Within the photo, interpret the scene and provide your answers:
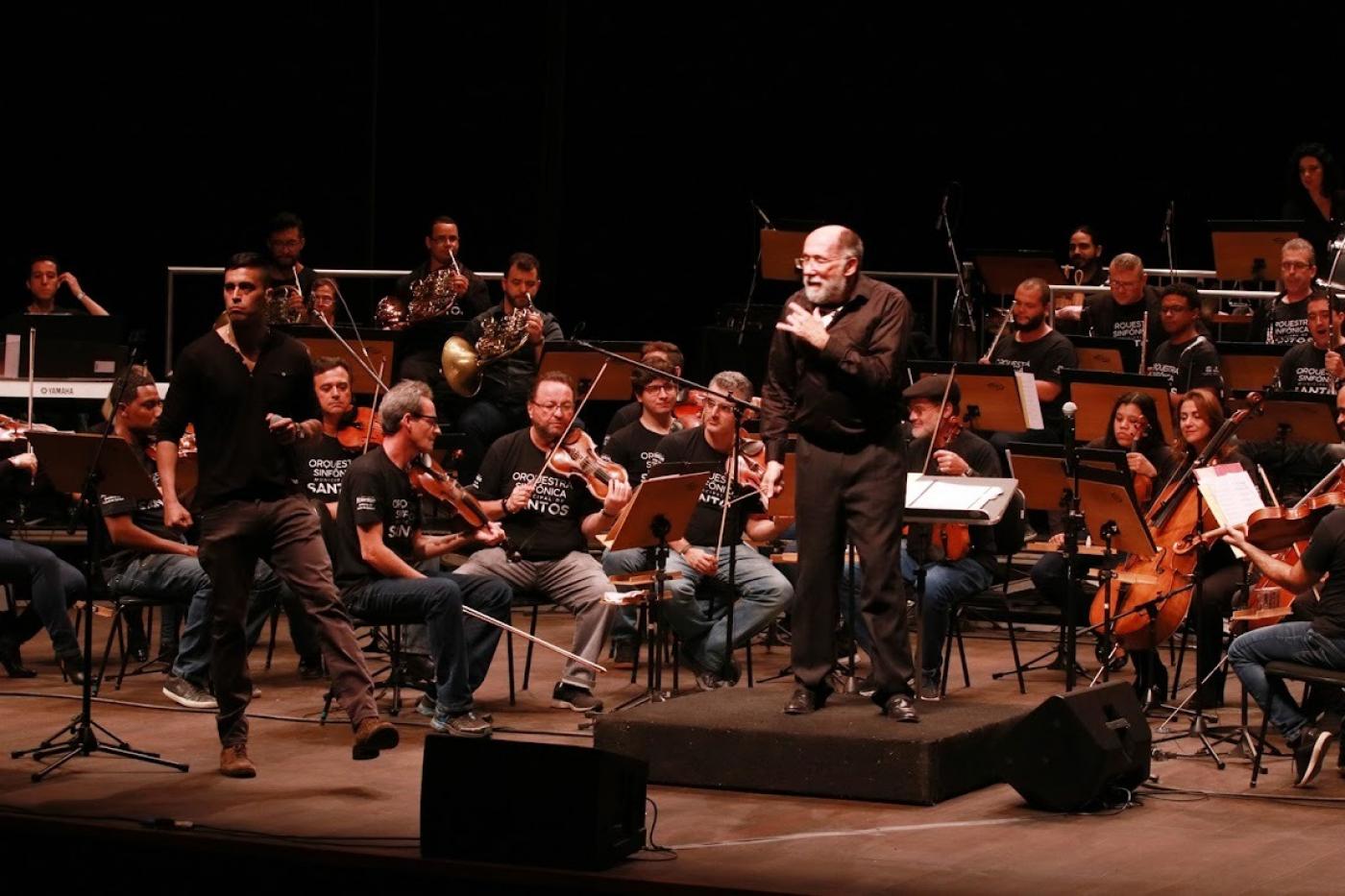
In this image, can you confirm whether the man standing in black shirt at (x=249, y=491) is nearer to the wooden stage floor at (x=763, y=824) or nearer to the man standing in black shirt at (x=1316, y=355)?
the wooden stage floor at (x=763, y=824)

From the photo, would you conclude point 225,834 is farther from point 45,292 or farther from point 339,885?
point 45,292

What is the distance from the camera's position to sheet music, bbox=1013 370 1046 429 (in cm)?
973

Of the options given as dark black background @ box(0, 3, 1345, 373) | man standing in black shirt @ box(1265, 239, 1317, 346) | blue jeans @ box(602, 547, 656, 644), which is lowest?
blue jeans @ box(602, 547, 656, 644)

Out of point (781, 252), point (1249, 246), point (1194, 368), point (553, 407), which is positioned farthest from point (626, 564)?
point (1249, 246)

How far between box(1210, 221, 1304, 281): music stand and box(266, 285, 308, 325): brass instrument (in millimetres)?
5184

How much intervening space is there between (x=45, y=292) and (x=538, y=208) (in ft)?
10.8

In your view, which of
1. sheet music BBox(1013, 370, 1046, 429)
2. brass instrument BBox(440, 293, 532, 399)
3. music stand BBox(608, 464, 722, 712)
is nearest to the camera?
music stand BBox(608, 464, 722, 712)

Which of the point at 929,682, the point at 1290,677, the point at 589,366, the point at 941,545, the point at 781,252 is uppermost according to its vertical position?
the point at 781,252

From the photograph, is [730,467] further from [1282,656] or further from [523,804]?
[523,804]

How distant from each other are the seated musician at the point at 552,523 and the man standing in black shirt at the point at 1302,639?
2.54 metres

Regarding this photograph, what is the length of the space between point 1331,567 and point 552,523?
314cm

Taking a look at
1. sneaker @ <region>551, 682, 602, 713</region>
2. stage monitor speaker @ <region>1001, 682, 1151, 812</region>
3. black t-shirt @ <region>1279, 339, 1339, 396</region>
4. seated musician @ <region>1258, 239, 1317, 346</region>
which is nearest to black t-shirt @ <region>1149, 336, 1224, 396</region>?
black t-shirt @ <region>1279, 339, 1339, 396</region>

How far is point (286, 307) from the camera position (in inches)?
444

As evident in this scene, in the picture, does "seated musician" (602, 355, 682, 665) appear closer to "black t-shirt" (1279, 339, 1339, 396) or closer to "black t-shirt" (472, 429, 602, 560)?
"black t-shirt" (472, 429, 602, 560)
